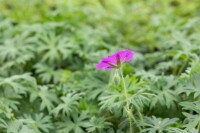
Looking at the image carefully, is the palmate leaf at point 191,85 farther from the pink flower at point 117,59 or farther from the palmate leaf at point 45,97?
the palmate leaf at point 45,97

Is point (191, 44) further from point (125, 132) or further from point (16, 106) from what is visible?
point (16, 106)

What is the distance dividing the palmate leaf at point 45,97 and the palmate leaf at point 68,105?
0.27 feet

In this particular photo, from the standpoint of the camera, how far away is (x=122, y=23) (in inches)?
134

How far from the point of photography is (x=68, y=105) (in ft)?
7.00

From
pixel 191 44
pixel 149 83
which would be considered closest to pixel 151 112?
pixel 149 83

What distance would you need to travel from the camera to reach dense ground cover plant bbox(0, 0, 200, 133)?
1948mm

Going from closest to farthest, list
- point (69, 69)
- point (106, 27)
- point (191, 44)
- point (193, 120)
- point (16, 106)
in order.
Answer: point (193, 120) → point (16, 106) → point (191, 44) → point (69, 69) → point (106, 27)

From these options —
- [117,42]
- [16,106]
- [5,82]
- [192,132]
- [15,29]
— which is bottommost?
[192,132]

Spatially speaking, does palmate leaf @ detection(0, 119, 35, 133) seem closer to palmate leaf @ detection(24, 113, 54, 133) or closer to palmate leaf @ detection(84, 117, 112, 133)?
palmate leaf @ detection(24, 113, 54, 133)

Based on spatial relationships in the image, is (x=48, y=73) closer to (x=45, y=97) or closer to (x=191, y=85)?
(x=45, y=97)

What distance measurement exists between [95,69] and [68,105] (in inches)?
16.3

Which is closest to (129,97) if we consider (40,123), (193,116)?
(193,116)

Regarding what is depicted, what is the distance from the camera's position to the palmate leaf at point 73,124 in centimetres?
206

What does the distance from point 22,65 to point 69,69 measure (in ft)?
1.10
